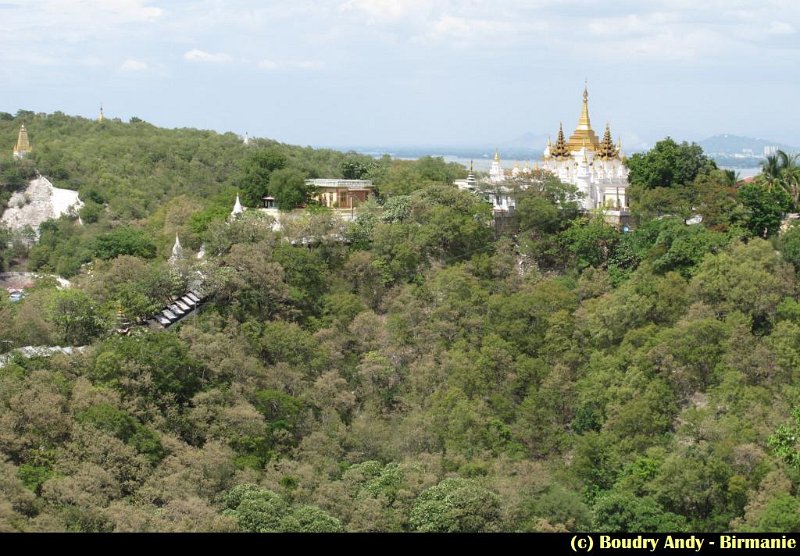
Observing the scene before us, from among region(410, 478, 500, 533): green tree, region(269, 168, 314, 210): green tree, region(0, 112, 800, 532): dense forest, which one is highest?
region(269, 168, 314, 210): green tree

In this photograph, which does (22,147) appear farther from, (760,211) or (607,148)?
(760,211)

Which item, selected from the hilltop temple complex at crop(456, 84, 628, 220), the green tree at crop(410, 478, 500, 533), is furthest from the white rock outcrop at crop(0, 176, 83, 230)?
the green tree at crop(410, 478, 500, 533)

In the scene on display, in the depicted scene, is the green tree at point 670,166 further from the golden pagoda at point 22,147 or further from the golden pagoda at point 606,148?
the golden pagoda at point 22,147

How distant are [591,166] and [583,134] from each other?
2.53 m

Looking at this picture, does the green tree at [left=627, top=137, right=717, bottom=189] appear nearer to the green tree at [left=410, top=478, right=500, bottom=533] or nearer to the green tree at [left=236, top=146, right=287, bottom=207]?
the green tree at [left=236, top=146, right=287, bottom=207]

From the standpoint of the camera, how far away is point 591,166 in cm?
3170

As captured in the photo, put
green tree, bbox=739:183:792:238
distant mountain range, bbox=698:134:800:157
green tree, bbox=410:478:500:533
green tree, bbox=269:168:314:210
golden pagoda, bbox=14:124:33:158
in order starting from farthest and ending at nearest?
distant mountain range, bbox=698:134:800:157 → golden pagoda, bbox=14:124:33:158 → green tree, bbox=269:168:314:210 → green tree, bbox=739:183:792:238 → green tree, bbox=410:478:500:533

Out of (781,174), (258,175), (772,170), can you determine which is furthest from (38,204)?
(781,174)

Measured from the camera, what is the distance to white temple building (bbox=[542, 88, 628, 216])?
30.7 meters

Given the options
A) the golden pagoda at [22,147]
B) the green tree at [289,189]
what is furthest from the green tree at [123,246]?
the golden pagoda at [22,147]

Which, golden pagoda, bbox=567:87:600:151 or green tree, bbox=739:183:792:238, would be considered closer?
green tree, bbox=739:183:792:238

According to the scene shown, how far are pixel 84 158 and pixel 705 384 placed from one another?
86.6 feet

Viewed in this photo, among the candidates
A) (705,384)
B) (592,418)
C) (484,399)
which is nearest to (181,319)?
(484,399)

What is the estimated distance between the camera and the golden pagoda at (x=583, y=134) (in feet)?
111
